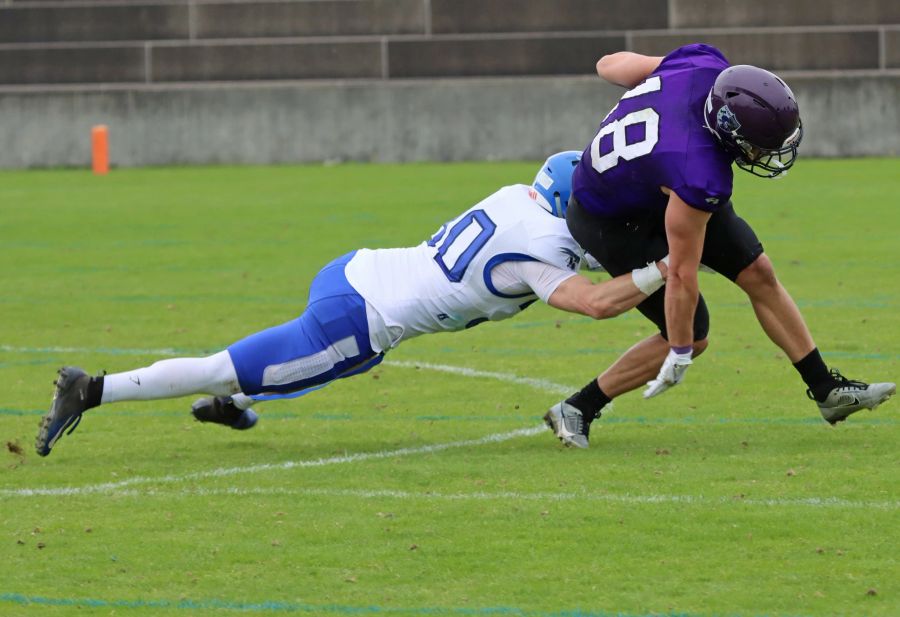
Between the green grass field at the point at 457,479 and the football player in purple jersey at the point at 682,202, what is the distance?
0.31 meters

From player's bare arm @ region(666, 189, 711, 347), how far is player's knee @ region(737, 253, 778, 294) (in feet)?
1.76

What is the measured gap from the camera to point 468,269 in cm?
687

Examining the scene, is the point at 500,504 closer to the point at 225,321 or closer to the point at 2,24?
the point at 225,321

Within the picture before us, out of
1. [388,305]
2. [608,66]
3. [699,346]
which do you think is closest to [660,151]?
[608,66]

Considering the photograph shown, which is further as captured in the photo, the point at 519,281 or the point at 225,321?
the point at 225,321

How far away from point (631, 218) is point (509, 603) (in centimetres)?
240

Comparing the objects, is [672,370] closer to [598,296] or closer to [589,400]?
[598,296]

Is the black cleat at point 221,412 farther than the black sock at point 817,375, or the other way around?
the black cleat at point 221,412

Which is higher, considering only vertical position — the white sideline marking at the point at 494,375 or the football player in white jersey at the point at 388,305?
the football player in white jersey at the point at 388,305

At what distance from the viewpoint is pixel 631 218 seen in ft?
22.7

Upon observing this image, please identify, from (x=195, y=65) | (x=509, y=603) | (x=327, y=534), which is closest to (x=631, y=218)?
(x=327, y=534)

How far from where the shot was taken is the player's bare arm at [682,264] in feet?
20.8

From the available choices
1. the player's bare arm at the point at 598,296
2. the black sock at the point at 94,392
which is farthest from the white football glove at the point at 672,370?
the black sock at the point at 94,392

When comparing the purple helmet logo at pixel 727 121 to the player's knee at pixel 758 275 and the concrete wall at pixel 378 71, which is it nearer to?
the player's knee at pixel 758 275
